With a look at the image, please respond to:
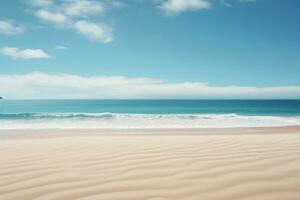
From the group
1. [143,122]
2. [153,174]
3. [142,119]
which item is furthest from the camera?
[142,119]

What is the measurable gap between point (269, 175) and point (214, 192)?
36.1 inches

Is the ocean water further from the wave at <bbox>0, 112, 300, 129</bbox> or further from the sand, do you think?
the sand

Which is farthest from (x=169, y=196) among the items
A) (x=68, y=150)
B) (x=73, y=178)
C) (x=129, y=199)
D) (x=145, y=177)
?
(x=68, y=150)

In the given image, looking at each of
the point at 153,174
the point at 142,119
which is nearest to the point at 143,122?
the point at 142,119

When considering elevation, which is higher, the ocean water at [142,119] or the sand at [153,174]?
the sand at [153,174]

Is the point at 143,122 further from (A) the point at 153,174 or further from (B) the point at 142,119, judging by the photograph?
(A) the point at 153,174

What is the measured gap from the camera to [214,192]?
2496mm

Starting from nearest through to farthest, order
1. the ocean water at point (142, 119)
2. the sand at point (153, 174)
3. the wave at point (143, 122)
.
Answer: the sand at point (153, 174), the wave at point (143, 122), the ocean water at point (142, 119)

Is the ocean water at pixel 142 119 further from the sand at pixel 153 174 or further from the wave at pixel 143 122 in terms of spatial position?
the sand at pixel 153 174

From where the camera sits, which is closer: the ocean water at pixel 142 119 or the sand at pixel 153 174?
the sand at pixel 153 174

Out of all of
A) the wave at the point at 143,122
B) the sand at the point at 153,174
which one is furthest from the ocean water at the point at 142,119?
the sand at the point at 153,174

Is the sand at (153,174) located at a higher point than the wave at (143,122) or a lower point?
higher

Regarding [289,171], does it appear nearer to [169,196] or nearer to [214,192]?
[214,192]

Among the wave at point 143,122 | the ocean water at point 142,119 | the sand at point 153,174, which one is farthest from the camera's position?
the ocean water at point 142,119
